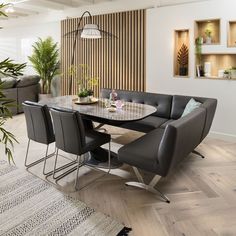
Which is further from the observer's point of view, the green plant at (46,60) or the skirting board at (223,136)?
the green plant at (46,60)

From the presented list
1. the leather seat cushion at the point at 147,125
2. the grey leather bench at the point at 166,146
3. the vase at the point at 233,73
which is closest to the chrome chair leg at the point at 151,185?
the grey leather bench at the point at 166,146

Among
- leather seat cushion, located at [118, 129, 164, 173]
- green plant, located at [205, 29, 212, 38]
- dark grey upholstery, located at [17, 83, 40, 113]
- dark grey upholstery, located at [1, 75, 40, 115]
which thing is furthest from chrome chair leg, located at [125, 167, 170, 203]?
dark grey upholstery, located at [17, 83, 40, 113]

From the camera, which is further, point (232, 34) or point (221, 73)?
point (221, 73)

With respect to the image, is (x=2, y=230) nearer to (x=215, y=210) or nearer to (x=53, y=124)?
(x=53, y=124)

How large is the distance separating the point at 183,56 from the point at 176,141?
9.30 ft

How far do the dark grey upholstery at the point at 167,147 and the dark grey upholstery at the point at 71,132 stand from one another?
0.43m

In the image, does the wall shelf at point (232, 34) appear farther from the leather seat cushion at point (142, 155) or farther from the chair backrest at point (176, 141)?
the leather seat cushion at point (142, 155)

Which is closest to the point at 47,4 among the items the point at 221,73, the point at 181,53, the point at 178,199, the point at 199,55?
the point at 181,53

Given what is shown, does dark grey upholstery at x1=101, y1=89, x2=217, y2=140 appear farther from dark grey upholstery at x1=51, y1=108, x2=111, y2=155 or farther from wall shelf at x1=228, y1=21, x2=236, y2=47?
wall shelf at x1=228, y1=21, x2=236, y2=47

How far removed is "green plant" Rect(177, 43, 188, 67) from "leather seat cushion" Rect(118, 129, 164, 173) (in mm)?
2392

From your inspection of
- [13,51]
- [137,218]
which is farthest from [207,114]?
[13,51]

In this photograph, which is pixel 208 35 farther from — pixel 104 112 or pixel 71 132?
pixel 71 132

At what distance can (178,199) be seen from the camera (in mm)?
2605

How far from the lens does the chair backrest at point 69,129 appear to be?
8.79 feet
